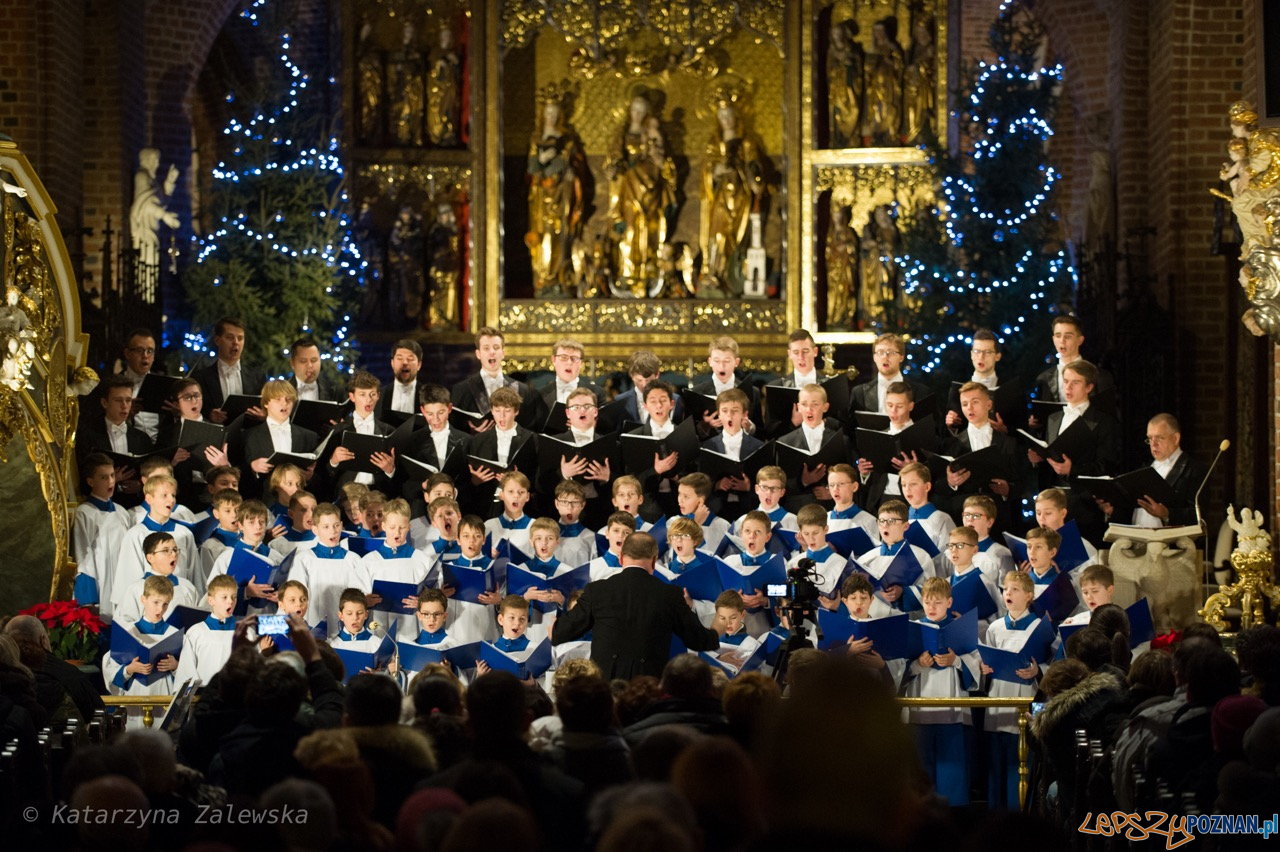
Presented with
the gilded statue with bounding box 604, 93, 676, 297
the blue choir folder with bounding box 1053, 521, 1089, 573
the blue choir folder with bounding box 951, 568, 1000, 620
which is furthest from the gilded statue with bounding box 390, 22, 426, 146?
the blue choir folder with bounding box 951, 568, 1000, 620

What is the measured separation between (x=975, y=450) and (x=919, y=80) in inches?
207

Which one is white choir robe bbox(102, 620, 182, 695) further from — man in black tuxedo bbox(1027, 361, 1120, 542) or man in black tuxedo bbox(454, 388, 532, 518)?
man in black tuxedo bbox(1027, 361, 1120, 542)

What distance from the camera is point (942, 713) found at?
809cm

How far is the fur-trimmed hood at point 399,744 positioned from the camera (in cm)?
446

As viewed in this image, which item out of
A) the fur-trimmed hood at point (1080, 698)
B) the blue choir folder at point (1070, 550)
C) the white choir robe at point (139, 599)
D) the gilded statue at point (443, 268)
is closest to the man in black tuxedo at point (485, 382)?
the white choir robe at point (139, 599)

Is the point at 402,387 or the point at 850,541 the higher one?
the point at 402,387

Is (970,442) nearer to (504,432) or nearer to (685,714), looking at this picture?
(504,432)

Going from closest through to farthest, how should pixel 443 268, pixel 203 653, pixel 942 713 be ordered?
pixel 942 713 → pixel 203 653 → pixel 443 268

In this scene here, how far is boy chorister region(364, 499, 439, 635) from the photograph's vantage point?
28.9 feet

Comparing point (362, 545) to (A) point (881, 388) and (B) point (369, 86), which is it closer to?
(A) point (881, 388)

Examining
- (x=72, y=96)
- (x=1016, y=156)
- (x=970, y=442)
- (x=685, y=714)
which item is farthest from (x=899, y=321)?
(x=685, y=714)

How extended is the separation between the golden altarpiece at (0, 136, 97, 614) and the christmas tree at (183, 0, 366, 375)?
3.41m

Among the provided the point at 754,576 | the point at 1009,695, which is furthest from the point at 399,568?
the point at 1009,695

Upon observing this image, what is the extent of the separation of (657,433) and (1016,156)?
4.04 metres
